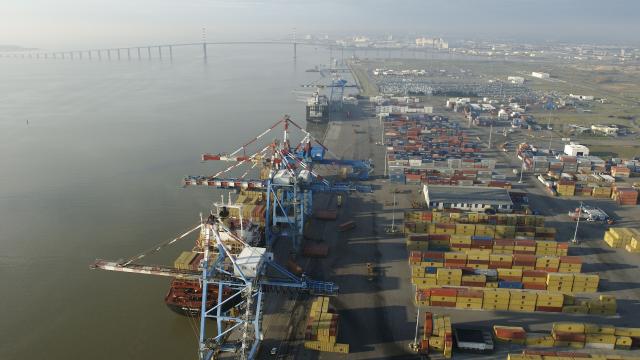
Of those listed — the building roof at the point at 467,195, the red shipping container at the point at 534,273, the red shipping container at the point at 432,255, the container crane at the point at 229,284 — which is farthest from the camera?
the building roof at the point at 467,195

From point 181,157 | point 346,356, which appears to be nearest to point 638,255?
point 346,356

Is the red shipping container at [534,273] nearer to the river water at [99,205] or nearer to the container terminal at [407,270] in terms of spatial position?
the container terminal at [407,270]

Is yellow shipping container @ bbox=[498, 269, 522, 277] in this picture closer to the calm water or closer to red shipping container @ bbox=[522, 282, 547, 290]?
red shipping container @ bbox=[522, 282, 547, 290]

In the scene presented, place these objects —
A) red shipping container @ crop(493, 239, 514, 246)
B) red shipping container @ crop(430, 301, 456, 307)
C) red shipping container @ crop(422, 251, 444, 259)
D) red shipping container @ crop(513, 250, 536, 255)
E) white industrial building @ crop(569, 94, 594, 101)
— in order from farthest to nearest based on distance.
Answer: white industrial building @ crop(569, 94, 594, 101) < red shipping container @ crop(493, 239, 514, 246) < red shipping container @ crop(513, 250, 536, 255) < red shipping container @ crop(422, 251, 444, 259) < red shipping container @ crop(430, 301, 456, 307)

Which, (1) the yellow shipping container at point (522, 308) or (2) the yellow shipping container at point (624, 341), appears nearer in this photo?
(2) the yellow shipping container at point (624, 341)

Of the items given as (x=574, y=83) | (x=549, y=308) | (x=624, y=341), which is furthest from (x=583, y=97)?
(x=624, y=341)

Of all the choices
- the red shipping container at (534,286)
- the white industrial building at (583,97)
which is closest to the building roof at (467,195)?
the red shipping container at (534,286)

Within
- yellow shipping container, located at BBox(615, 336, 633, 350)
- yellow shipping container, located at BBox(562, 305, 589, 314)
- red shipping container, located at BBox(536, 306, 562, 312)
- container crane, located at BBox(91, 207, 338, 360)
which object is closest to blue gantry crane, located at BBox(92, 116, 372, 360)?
container crane, located at BBox(91, 207, 338, 360)

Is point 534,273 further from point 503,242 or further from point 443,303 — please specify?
point 443,303
